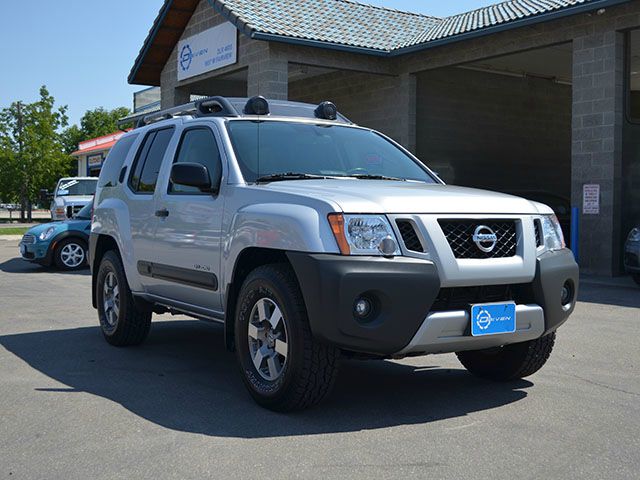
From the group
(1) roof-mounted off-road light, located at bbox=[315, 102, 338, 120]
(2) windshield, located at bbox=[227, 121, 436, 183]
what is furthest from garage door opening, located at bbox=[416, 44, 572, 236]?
(2) windshield, located at bbox=[227, 121, 436, 183]

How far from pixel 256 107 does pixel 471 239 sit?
217 cm

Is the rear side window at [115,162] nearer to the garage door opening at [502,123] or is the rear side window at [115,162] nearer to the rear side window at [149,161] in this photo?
the rear side window at [149,161]

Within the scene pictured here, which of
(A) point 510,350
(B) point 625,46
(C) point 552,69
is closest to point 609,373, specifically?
(A) point 510,350

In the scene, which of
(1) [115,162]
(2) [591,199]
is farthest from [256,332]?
(2) [591,199]

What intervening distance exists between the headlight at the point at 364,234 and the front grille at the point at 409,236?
0.08 metres

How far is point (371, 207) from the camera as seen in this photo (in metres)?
4.61

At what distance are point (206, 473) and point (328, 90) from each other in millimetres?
21130

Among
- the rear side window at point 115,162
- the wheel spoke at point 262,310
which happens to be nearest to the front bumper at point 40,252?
the rear side window at point 115,162

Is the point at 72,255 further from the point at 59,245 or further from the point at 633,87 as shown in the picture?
the point at 633,87

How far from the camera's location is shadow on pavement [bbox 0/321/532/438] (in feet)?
15.5

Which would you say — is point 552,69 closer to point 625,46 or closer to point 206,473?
point 625,46

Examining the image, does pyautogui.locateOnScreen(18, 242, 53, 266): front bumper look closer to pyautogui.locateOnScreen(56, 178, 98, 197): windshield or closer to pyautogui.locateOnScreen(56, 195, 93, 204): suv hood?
pyautogui.locateOnScreen(56, 195, 93, 204): suv hood

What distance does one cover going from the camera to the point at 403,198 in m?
4.76

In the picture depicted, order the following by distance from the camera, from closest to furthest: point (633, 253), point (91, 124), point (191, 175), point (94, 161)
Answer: point (191, 175)
point (633, 253)
point (94, 161)
point (91, 124)
